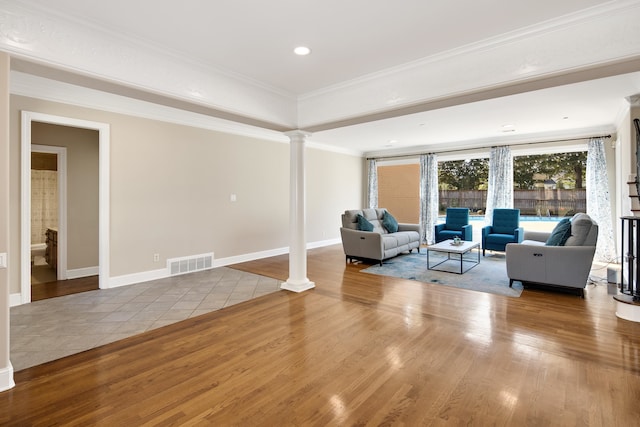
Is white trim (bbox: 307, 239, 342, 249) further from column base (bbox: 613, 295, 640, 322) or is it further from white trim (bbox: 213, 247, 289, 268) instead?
column base (bbox: 613, 295, 640, 322)

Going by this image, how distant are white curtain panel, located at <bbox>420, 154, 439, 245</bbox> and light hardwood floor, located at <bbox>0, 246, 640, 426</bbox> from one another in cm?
484

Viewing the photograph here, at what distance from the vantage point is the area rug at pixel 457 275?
4.54m

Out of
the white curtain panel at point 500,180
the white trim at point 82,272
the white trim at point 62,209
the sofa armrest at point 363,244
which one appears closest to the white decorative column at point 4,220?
the white trim at point 62,209

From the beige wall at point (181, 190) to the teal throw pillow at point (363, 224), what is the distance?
1.77m

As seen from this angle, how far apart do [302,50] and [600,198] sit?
21.6 ft

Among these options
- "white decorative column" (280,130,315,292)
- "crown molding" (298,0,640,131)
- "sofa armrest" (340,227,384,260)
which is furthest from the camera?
"sofa armrest" (340,227,384,260)

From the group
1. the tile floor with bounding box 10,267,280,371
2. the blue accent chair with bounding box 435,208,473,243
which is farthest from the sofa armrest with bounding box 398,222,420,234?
the tile floor with bounding box 10,267,280,371

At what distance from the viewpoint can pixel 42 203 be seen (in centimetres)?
778

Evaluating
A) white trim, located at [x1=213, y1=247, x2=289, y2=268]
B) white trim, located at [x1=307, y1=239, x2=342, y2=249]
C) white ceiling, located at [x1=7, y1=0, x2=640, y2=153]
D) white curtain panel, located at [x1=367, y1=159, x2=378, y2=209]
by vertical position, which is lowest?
white trim, located at [x1=213, y1=247, x2=289, y2=268]

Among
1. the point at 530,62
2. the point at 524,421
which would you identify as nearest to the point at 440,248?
the point at 530,62

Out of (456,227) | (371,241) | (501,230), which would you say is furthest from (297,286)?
(501,230)

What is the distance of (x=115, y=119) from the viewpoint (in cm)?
450

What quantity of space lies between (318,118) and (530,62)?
2232 mm

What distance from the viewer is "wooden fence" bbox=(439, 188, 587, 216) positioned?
22.7ft
